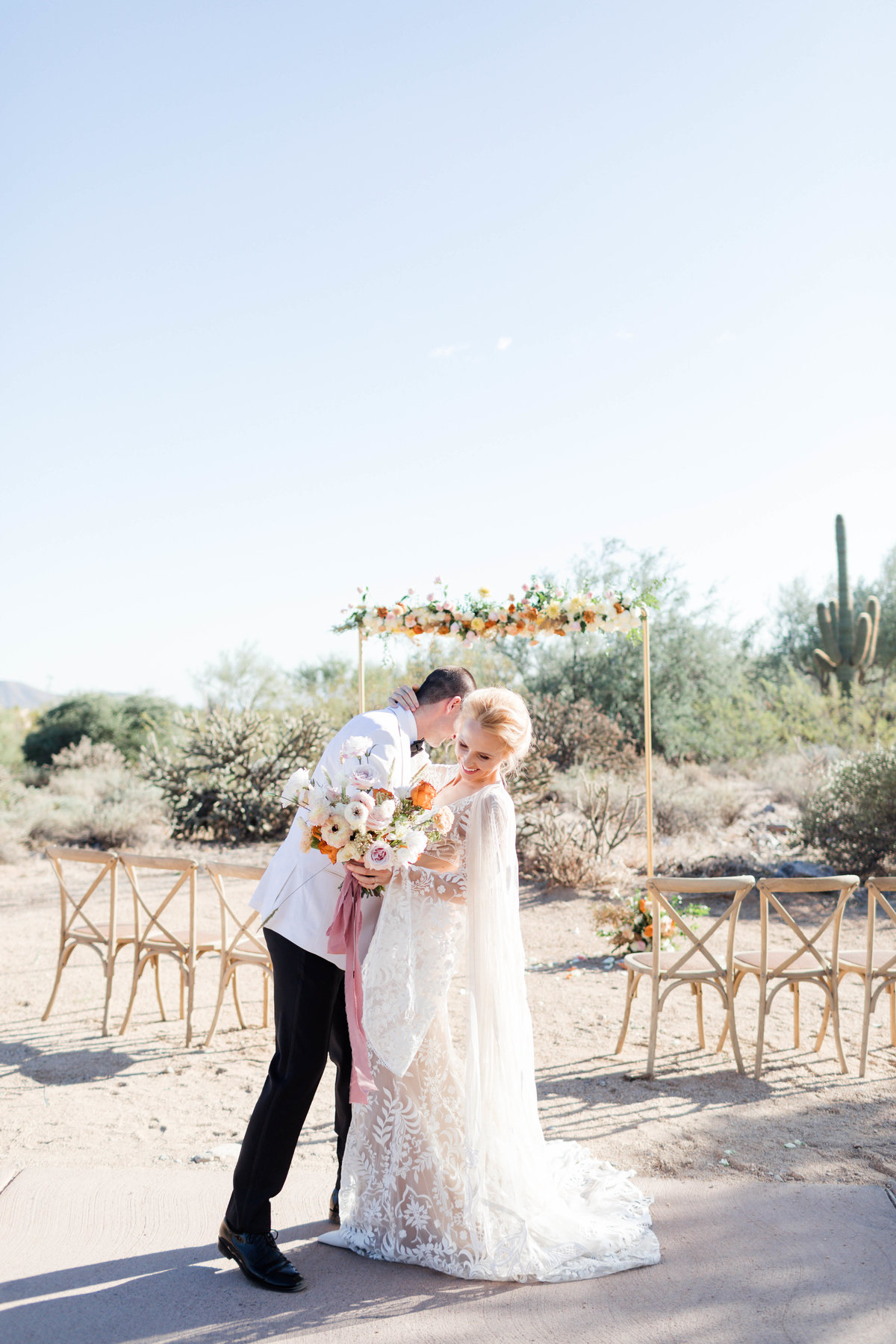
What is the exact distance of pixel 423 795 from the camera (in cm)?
271

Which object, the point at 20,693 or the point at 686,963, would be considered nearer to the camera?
the point at 686,963

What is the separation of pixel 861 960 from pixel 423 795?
3301mm

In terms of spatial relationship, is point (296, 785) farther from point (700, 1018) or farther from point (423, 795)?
point (700, 1018)

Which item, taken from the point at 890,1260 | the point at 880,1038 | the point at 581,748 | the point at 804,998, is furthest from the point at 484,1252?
the point at 581,748

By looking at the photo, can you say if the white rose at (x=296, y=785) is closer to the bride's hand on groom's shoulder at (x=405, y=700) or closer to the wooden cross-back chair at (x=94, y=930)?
the bride's hand on groom's shoulder at (x=405, y=700)

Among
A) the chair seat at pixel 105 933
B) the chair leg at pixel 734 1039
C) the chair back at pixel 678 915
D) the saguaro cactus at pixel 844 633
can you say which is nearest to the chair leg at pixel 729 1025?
the chair leg at pixel 734 1039

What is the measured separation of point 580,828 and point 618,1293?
8.75 meters

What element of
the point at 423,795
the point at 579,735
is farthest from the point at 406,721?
the point at 579,735

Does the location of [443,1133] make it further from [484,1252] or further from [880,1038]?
[880,1038]

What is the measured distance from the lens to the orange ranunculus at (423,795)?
8.88 ft

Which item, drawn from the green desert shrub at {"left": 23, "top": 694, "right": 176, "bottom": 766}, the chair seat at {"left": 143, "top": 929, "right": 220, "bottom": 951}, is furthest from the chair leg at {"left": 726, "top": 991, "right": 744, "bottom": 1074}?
the green desert shrub at {"left": 23, "top": 694, "right": 176, "bottom": 766}

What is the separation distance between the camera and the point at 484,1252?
279cm

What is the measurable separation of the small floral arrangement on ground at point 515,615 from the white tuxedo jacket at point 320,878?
4731mm

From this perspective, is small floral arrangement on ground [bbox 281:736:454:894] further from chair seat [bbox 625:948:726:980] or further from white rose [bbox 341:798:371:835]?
chair seat [bbox 625:948:726:980]
